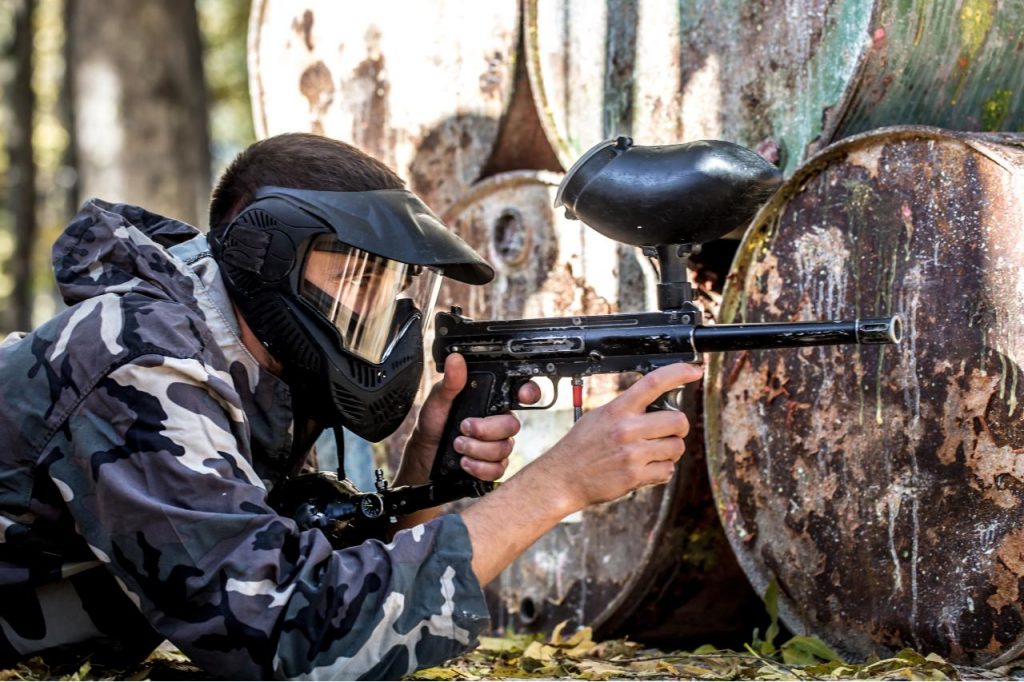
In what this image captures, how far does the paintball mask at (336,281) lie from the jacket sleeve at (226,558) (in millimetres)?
273

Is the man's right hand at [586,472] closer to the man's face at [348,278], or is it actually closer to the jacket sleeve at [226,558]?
the jacket sleeve at [226,558]

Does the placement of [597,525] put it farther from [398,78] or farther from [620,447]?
[398,78]

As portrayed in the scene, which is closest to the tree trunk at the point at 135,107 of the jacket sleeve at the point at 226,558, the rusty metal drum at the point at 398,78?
the rusty metal drum at the point at 398,78

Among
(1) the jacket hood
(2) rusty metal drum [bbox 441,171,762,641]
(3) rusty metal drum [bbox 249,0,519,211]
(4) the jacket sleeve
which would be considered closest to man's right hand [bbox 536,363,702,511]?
(4) the jacket sleeve

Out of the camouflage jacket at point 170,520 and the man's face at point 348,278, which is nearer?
the camouflage jacket at point 170,520

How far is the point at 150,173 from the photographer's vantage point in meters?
7.11

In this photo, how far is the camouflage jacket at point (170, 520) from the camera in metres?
2.20

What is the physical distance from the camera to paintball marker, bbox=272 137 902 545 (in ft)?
8.31

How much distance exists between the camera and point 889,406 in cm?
281

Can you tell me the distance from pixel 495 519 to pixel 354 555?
0.28 m

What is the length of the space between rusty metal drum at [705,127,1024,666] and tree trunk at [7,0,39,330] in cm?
1121

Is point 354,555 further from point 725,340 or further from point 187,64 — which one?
point 187,64

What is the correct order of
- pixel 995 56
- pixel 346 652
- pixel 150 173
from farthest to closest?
1. pixel 150 173
2. pixel 995 56
3. pixel 346 652

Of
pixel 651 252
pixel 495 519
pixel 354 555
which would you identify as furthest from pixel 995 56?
pixel 354 555
